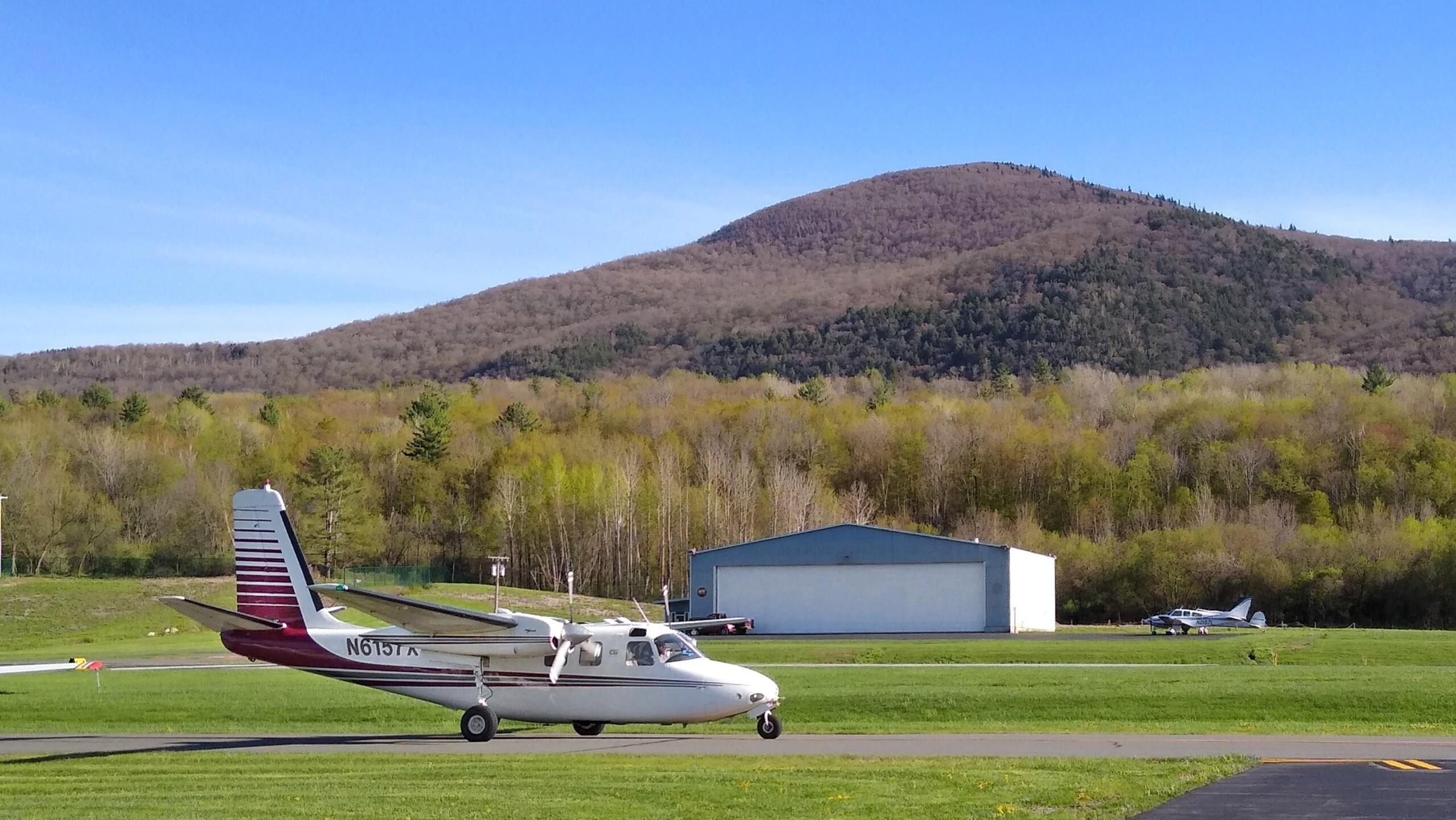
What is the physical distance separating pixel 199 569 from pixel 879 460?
56501mm

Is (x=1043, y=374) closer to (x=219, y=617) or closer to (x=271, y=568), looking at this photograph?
(x=271, y=568)

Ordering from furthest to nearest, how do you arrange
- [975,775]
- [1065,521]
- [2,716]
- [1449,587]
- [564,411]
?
[564,411], [1065,521], [1449,587], [2,716], [975,775]

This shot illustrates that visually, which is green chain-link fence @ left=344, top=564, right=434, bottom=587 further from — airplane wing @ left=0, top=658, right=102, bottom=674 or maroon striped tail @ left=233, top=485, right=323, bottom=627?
airplane wing @ left=0, top=658, right=102, bottom=674

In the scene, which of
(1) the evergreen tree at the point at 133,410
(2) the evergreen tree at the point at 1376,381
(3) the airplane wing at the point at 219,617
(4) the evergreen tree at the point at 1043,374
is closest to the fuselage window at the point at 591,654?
(3) the airplane wing at the point at 219,617

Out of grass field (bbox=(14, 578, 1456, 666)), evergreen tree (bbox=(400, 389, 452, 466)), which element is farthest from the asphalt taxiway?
evergreen tree (bbox=(400, 389, 452, 466))

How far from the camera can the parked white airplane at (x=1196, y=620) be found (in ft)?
229

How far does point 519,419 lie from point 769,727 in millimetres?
108021

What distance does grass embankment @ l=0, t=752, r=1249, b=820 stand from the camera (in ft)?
57.8

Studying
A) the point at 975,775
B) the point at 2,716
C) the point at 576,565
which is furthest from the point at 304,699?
the point at 576,565

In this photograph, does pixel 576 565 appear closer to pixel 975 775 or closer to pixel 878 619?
pixel 878 619

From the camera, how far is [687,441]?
422ft

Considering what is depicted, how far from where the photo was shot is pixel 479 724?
27.0m

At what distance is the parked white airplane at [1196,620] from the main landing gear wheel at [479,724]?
156ft

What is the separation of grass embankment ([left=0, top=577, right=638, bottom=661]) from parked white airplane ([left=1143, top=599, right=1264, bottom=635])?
28121 mm
